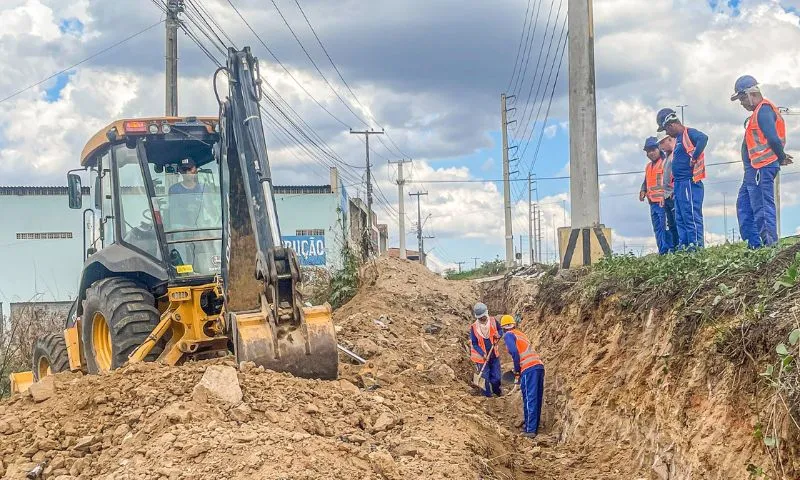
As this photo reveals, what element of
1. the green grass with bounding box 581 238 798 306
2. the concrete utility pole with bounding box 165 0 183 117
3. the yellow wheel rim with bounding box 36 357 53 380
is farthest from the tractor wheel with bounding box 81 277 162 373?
the concrete utility pole with bounding box 165 0 183 117

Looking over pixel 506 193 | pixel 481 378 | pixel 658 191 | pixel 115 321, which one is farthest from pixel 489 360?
pixel 506 193

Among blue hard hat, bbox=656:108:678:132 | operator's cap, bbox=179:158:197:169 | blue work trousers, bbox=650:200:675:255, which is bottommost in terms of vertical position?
blue work trousers, bbox=650:200:675:255

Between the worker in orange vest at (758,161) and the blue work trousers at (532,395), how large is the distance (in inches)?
106

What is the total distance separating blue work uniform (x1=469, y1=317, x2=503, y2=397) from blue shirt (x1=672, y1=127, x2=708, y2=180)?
10.8 feet

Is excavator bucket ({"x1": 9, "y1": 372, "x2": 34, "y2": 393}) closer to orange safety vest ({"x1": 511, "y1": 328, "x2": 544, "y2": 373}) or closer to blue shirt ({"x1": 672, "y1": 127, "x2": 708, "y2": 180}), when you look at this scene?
orange safety vest ({"x1": 511, "y1": 328, "x2": 544, "y2": 373})

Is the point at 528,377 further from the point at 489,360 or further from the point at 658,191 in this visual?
the point at 658,191

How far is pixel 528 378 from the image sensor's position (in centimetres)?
917

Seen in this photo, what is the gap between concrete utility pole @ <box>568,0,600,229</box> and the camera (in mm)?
10945

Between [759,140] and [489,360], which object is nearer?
[759,140]

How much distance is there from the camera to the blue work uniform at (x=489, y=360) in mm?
10875

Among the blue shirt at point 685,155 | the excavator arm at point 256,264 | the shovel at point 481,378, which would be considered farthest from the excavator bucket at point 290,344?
the blue shirt at point 685,155

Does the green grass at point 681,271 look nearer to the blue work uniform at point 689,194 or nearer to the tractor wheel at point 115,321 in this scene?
the blue work uniform at point 689,194

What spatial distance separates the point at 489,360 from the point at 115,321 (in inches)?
203

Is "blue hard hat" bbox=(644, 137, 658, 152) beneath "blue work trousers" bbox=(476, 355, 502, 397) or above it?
above
